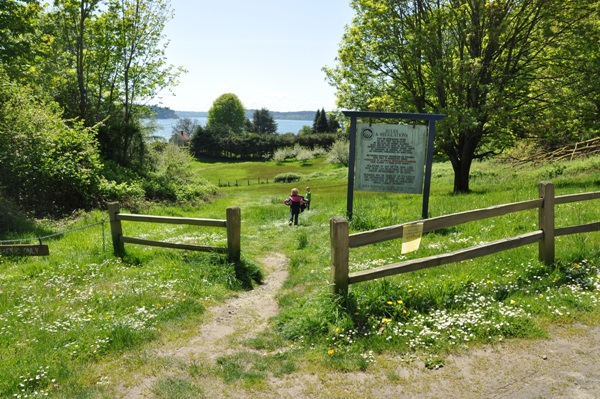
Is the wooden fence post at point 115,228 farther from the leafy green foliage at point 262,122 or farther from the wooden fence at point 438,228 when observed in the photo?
the leafy green foliage at point 262,122

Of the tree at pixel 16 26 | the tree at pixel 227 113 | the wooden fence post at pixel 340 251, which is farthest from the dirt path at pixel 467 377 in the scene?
the tree at pixel 227 113

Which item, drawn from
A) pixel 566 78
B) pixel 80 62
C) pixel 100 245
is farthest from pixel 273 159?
pixel 100 245

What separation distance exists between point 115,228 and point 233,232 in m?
2.98

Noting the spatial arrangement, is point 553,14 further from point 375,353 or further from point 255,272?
point 375,353

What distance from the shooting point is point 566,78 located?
1862cm

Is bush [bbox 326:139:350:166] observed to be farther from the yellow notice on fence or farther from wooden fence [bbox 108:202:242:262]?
the yellow notice on fence

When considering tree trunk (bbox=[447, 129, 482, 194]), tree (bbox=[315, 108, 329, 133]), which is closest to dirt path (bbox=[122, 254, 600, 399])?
tree trunk (bbox=[447, 129, 482, 194])

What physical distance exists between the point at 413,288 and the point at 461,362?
5.53 ft

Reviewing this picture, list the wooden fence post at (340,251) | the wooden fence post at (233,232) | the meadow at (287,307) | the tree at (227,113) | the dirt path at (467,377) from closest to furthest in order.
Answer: the dirt path at (467,377) < the meadow at (287,307) < the wooden fence post at (340,251) < the wooden fence post at (233,232) < the tree at (227,113)

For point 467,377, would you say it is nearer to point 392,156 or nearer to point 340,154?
point 392,156

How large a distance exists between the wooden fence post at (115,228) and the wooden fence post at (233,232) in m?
2.75

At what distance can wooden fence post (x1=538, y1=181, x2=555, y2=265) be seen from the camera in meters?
6.89

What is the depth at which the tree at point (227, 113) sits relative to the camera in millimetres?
140875

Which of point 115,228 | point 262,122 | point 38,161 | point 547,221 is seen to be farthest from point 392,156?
point 262,122
